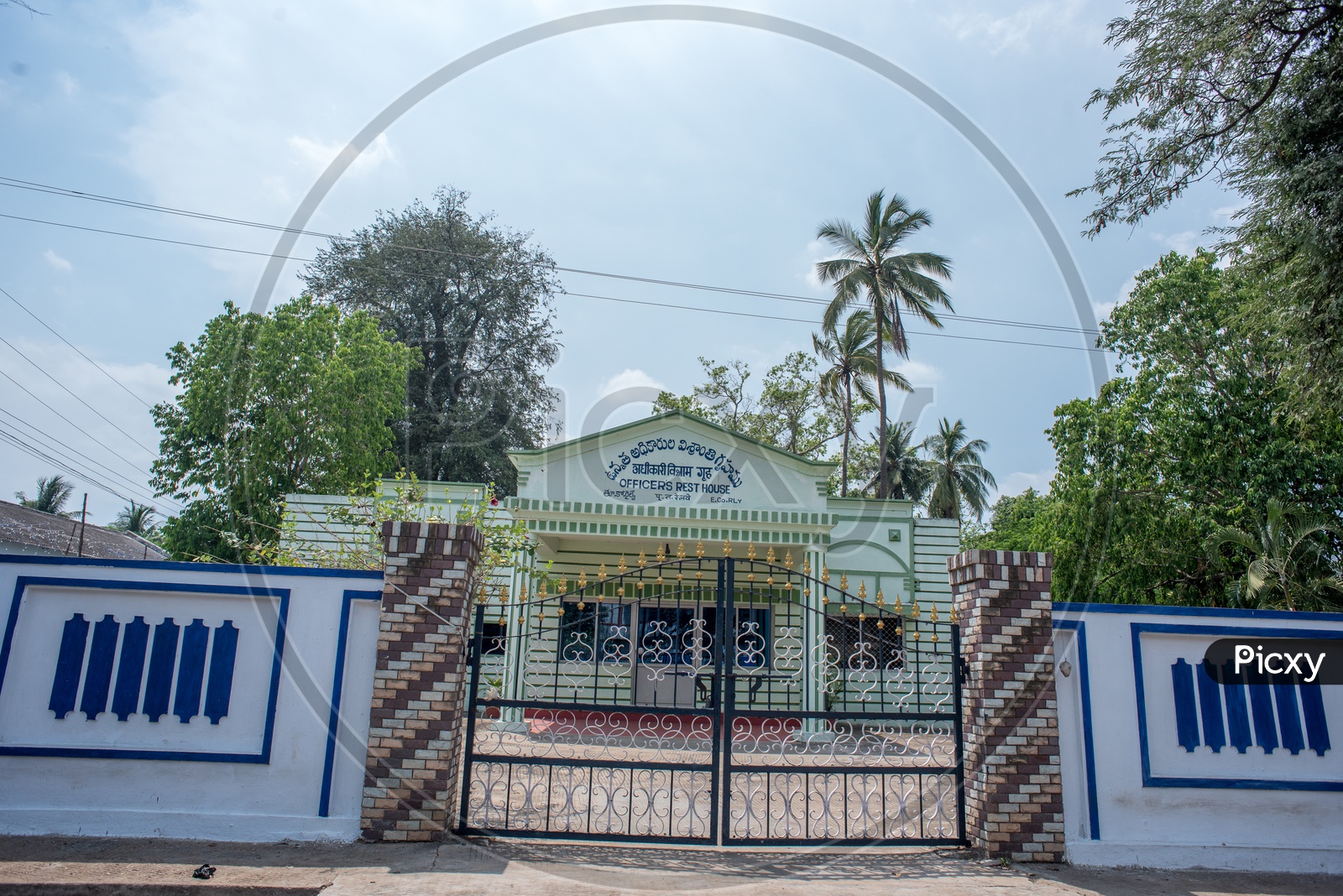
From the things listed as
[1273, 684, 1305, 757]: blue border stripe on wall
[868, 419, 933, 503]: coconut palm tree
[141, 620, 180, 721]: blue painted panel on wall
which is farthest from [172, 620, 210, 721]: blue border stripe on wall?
[868, 419, 933, 503]: coconut palm tree

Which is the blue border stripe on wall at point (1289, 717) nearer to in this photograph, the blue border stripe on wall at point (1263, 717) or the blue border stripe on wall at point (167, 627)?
the blue border stripe on wall at point (1263, 717)

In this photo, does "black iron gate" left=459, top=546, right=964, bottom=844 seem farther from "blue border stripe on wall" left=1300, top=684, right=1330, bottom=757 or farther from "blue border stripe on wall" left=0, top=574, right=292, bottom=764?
"blue border stripe on wall" left=1300, top=684, right=1330, bottom=757

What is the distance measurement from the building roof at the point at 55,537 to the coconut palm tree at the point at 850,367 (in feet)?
66.6

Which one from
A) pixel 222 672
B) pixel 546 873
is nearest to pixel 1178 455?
pixel 546 873

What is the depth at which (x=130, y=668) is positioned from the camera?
5.74m

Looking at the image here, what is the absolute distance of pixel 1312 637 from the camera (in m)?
6.11

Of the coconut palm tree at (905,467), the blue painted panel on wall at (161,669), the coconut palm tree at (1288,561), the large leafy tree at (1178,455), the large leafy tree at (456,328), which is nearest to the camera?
the blue painted panel on wall at (161,669)

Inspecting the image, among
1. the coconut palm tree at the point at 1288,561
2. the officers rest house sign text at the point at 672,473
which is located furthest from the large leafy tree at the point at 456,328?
the coconut palm tree at the point at 1288,561

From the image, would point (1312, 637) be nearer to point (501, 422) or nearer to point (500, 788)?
point (500, 788)

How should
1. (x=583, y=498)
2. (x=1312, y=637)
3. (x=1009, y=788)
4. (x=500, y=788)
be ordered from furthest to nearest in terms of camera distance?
(x=583, y=498) < (x=500, y=788) < (x=1312, y=637) < (x=1009, y=788)

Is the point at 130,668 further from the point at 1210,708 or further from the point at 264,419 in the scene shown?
the point at 264,419

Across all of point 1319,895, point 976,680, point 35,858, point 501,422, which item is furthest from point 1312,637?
point 501,422

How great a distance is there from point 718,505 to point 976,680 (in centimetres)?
Result: 696

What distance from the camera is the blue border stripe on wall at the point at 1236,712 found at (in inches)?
235
